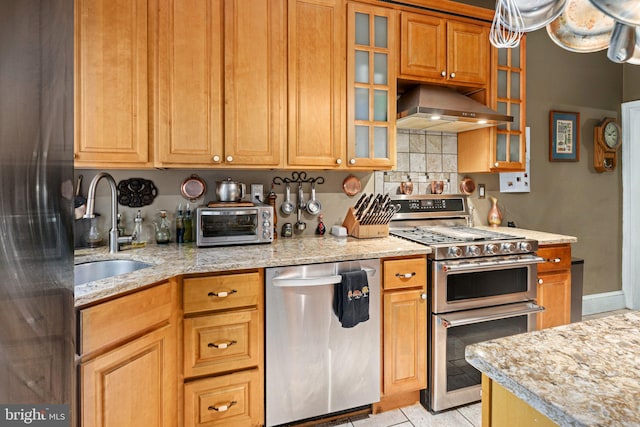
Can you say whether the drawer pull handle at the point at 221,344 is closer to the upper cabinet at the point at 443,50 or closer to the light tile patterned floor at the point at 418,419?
the light tile patterned floor at the point at 418,419

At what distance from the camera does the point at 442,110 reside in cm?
220

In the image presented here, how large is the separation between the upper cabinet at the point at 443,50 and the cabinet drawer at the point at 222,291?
5.56ft

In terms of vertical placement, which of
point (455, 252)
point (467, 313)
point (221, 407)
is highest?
point (455, 252)

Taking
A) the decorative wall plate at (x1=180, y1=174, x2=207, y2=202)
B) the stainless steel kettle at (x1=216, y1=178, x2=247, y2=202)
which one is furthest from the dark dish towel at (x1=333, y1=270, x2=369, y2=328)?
the decorative wall plate at (x1=180, y1=174, x2=207, y2=202)

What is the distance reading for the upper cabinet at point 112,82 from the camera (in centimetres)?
170

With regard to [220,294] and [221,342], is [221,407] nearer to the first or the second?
[221,342]

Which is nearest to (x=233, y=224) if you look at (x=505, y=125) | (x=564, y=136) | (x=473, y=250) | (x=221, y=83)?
(x=221, y=83)

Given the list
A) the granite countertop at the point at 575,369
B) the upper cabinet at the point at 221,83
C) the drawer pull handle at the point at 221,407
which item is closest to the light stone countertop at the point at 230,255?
the upper cabinet at the point at 221,83

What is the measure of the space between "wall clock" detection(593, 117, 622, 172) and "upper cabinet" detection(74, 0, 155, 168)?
400cm

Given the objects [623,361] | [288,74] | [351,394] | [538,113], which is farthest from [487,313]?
[538,113]

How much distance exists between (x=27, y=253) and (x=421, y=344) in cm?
205

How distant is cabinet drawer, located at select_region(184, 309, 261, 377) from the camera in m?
1.57

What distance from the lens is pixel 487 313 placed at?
2.03 meters

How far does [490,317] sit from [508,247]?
450 millimetres
